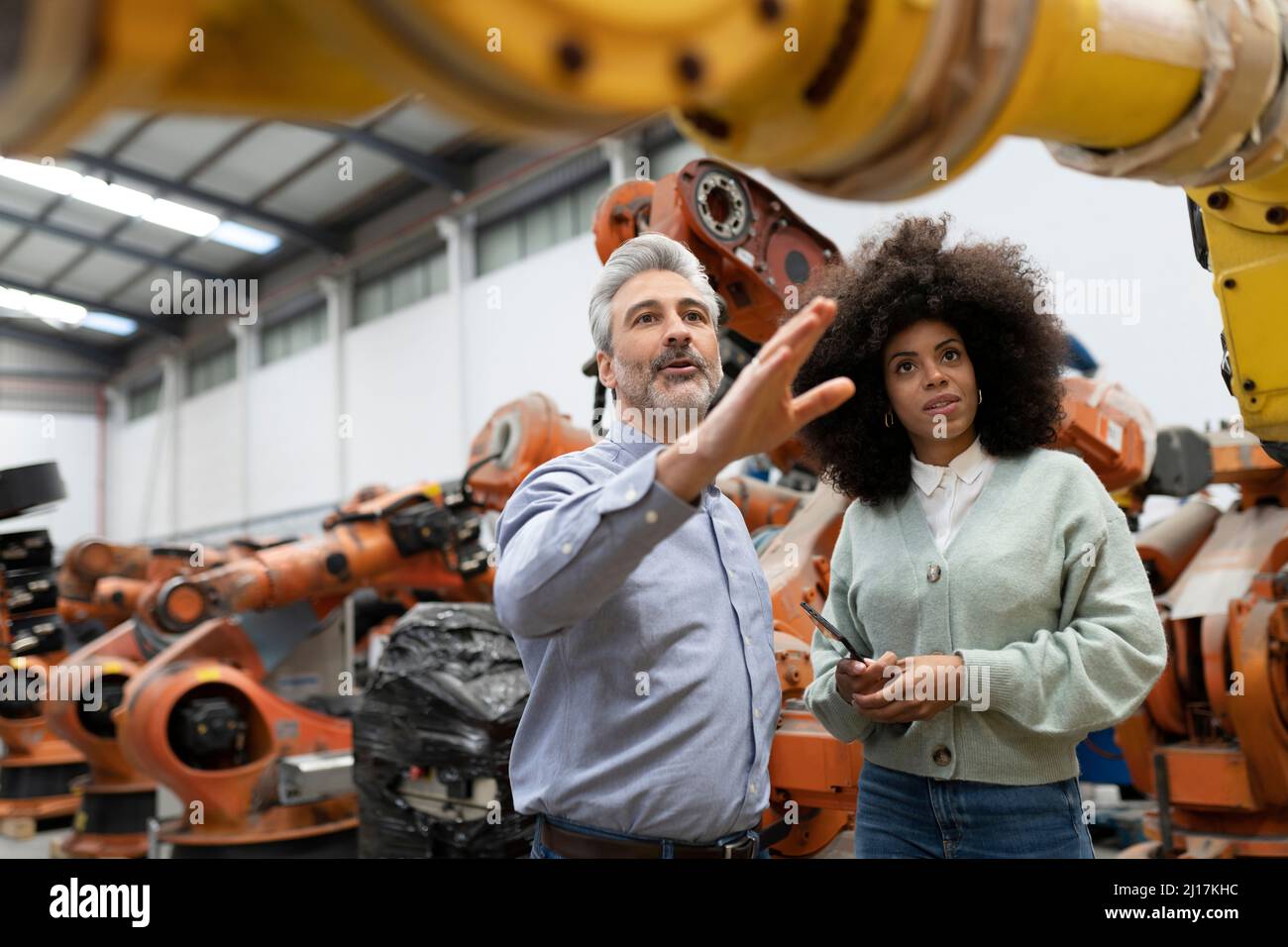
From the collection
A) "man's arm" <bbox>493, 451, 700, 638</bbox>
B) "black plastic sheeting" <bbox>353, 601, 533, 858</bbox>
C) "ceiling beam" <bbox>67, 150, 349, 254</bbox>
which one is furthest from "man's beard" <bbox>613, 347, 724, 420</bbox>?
"ceiling beam" <bbox>67, 150, 349, 254</bbox>

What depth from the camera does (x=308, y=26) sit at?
0.47m

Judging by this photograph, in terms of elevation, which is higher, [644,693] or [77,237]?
[77,237]

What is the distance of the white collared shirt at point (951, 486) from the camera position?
179 cm

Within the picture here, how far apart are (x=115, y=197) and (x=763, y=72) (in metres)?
14.7

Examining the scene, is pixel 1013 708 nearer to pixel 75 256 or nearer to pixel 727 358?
pixel 727 358

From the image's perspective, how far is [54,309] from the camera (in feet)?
54.2

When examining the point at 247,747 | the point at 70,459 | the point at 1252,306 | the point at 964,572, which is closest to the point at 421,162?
the point at 247,747

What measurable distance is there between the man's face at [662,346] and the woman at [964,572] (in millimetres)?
432

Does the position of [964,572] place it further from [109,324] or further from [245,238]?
[109,324]

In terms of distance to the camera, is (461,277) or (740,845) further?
(461,277)

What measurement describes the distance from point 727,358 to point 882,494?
158cm

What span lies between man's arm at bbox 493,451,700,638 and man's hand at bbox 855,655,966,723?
0.55 metres

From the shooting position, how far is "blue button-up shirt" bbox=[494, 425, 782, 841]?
1473 mm

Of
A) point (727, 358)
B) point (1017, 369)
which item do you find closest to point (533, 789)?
point (1017, 369)
